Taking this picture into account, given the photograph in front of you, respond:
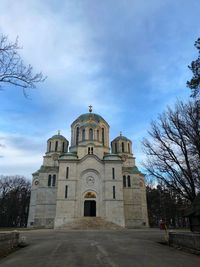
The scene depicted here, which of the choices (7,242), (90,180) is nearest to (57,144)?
(90,180)

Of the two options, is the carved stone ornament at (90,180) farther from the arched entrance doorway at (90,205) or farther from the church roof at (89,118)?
the church roof at (89,118)

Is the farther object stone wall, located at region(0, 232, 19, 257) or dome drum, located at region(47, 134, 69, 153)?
dome drum, located at region(47, 134, 69, 153)

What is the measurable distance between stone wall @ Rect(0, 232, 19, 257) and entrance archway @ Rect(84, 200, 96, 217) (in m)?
28.3

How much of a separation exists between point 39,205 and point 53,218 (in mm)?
3428

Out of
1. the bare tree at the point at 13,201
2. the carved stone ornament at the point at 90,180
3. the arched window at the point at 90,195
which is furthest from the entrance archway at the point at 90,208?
the bare tree at the point at 13,201

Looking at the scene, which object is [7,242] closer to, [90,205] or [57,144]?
[90,205]

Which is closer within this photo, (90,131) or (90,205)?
(90,205)

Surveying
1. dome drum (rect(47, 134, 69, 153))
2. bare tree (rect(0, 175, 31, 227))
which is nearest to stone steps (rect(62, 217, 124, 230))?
dome drum (rect(47, 134, 69, 153))

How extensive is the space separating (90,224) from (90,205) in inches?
223

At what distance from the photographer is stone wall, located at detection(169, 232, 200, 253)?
34.2ft

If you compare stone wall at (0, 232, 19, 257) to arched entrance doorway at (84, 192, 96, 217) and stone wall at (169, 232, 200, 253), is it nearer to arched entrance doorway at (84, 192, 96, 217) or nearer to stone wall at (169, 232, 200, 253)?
stone wall at (169, 232, 200, 253)

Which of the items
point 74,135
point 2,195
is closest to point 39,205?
point 74,135

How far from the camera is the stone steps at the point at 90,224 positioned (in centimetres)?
3534

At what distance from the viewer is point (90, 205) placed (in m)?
41.5
